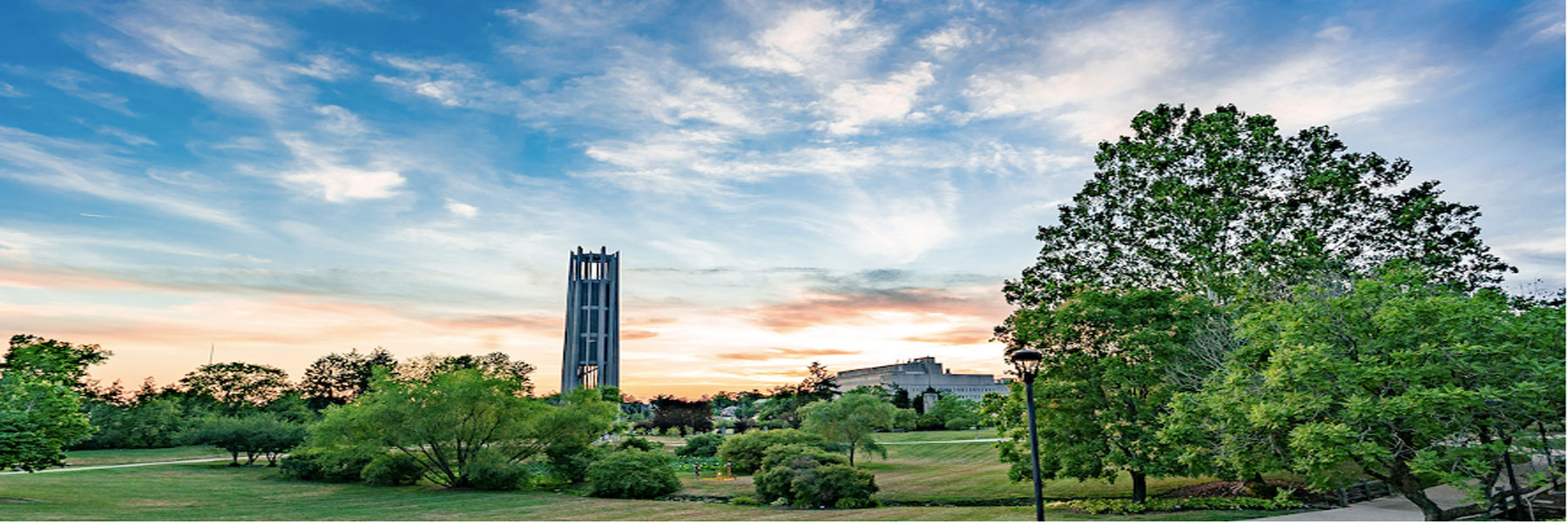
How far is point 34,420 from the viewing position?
19.9m

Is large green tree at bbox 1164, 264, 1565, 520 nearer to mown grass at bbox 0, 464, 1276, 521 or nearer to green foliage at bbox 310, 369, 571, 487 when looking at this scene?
mown grass at bbox 0, 464, 1276, 521

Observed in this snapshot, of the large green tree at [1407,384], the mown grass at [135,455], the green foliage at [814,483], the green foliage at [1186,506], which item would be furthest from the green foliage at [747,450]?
the mown grass at [135,455]

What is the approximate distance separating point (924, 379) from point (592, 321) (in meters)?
88.4

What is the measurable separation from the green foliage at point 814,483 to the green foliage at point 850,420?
12006mm

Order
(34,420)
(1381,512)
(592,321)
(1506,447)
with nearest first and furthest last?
(1506,447) → (1381,512) → (34,420) → (592,321)

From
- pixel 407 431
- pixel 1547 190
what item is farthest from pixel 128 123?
pixel 1547 190

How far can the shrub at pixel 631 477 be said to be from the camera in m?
26.5

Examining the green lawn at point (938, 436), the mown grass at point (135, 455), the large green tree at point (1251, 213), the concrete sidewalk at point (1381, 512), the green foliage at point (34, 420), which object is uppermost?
the large green tree at point (1251, 213)

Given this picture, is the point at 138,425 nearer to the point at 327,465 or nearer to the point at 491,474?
the point at 327,465

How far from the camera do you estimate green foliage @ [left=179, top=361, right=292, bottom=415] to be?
65750 millimetres

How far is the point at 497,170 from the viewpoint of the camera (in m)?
27.4

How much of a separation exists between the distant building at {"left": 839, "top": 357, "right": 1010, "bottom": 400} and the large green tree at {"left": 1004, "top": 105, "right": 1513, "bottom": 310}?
122911 millimetres

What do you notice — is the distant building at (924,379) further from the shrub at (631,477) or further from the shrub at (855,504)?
the shrub at (855,504)

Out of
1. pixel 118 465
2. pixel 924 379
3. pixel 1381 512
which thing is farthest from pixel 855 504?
pixel 924 379
